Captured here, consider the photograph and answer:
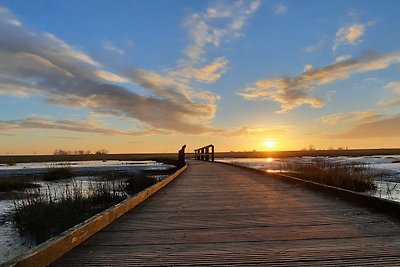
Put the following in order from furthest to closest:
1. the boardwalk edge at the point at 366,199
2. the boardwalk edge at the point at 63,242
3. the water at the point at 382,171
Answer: the water at the point at 382,171, the boardwalk edge at the point at 366,199, the boardwalk edge at the point at 63,242

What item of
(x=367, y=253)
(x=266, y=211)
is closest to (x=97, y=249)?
(x=367, y=253)

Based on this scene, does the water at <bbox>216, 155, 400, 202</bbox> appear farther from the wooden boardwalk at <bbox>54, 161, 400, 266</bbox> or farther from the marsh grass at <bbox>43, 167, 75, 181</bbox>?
the marsh grass at <bbox>43, 167, 75, 181</bbox>

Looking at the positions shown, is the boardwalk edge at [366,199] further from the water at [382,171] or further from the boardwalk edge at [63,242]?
the water at [382,171]

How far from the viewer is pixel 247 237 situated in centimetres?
310

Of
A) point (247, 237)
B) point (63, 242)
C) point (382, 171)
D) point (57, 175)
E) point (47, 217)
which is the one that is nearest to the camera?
point (63, 242)

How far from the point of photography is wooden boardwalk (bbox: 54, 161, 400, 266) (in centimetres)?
248

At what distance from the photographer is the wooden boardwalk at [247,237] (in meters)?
2.48

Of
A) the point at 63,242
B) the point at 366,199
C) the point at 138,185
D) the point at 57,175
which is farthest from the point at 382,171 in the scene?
the point at 57,175

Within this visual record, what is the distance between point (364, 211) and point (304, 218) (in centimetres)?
89

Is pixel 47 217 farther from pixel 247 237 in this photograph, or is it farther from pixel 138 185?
pixel 138 185

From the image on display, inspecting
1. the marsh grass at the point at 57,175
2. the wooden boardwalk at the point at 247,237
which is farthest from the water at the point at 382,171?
the marsh grass at the point at 57,175

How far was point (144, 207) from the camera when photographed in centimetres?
492

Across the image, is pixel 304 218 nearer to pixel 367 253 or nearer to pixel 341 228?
pixel 341 228

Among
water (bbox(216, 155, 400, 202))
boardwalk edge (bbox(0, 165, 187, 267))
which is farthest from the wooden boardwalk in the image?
water (bbox(216, 155, 400, 202))
